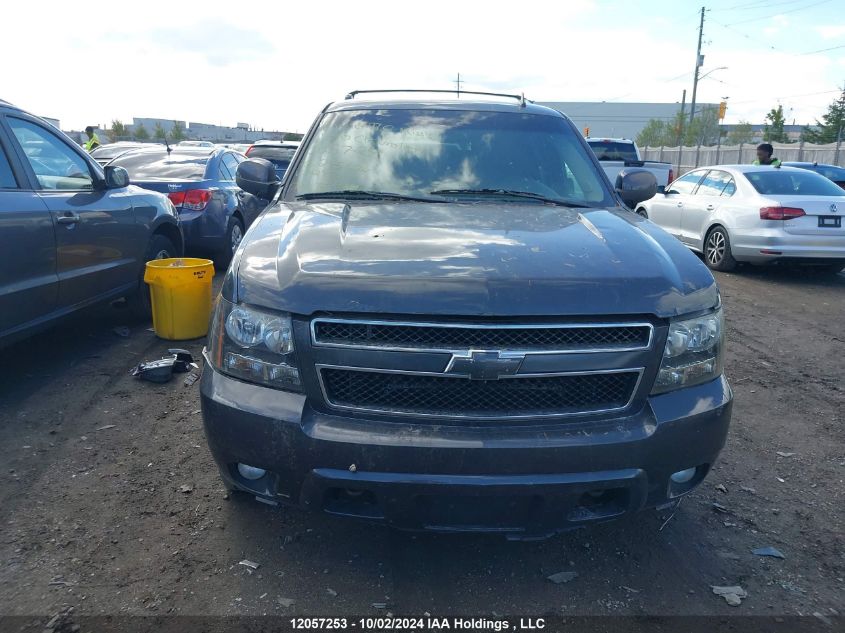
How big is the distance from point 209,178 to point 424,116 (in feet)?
17.8

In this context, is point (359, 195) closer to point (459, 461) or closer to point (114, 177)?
point (459, 461)

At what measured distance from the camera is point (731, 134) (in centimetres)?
7238

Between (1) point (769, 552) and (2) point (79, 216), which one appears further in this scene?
(2) point (79, 216)

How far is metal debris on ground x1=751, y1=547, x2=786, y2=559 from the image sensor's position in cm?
301

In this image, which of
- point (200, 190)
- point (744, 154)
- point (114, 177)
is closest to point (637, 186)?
point (114, 177)

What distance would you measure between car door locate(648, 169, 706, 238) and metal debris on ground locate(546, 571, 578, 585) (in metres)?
9.34

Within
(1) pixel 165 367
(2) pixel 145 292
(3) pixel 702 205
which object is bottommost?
(1) pixel 165 367

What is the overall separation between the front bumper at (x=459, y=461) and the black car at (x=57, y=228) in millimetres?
2574

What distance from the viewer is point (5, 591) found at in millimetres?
2637

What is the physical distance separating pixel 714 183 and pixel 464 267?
935 cm

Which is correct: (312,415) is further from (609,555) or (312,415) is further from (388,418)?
(609,555)

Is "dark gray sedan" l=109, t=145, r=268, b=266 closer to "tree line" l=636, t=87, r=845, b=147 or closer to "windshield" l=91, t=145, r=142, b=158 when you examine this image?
"windshield" l=91, t=145, r=142, b=158

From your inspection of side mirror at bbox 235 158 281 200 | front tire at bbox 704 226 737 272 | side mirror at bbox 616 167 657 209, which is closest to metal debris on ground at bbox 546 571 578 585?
side mirror at bbox 616 167 657 209

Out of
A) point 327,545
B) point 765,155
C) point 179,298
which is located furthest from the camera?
point 765,155
